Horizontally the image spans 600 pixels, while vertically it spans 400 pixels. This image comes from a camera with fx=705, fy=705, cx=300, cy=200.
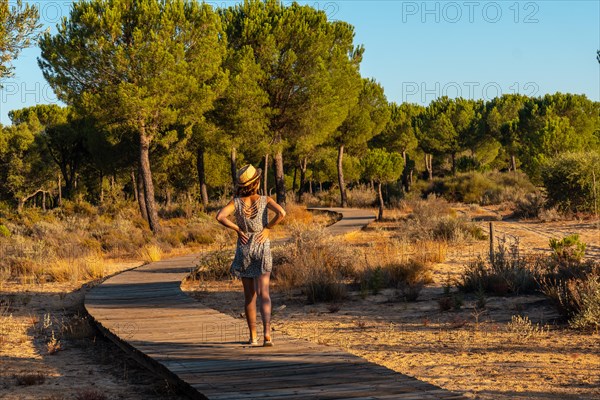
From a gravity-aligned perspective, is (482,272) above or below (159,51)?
below

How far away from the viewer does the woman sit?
7.33 m

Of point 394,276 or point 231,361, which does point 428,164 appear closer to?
point 394,276

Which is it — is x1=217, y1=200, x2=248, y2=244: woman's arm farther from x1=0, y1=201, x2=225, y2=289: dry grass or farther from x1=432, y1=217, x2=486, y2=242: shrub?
x1=432, y1=217, x2=486, y2=242: shrub

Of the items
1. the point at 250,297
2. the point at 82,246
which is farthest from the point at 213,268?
the point at 250,297

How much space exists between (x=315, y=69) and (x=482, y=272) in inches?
926

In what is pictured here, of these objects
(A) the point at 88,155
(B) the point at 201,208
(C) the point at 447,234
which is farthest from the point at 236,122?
(A) the point at 88,155

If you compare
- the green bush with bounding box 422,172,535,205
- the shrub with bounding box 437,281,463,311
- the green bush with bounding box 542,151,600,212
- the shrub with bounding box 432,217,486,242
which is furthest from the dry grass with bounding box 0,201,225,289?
the green bush with bounding box 422,172,535,205

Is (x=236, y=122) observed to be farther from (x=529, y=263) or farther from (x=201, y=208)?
(x=529, y=263)

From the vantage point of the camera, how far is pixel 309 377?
20.1 ft

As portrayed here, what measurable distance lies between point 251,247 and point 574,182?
939 inches

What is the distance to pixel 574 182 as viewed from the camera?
92.5 feet

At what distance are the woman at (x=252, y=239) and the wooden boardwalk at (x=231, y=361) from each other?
0.61m

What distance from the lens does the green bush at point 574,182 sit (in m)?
27.8

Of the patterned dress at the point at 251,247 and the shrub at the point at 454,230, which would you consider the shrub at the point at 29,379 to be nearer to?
the patterned dress at the point at 251,247
